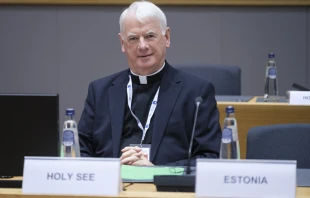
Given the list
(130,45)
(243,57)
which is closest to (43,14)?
(243,57)

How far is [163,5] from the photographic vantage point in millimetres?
7117

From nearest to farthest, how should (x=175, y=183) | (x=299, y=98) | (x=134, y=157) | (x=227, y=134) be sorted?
(x=175, y=183) < (x=227, y=134) < (x=134, y=157) < (x=299, y=98)

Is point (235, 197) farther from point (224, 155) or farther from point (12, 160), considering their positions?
point (12, 160)

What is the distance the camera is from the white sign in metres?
5.04

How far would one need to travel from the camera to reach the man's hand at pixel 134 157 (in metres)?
3.36

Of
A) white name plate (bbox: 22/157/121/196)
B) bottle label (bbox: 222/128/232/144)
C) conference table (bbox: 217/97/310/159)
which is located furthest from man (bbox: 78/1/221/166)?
conference table (bbox: 217/97/310/159)

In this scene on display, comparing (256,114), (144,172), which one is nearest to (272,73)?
(256,114)

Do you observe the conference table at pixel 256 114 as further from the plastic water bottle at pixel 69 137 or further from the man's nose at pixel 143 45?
the plastic water bottle at pixel 69 137

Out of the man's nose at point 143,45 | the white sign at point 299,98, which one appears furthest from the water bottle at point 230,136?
the white sign at point 299,98

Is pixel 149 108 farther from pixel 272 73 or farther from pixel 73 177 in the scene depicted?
pixel 272 73

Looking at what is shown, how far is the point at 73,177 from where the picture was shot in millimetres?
2377

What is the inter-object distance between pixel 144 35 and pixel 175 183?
1173 mm

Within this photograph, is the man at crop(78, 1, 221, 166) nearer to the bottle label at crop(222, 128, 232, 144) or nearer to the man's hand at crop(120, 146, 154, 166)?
the man's hand at crop(120, 146, 154, 166)

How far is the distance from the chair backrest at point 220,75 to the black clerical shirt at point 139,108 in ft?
6.43
